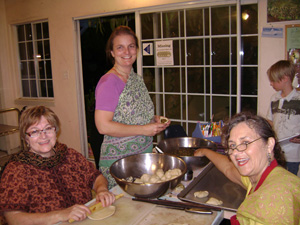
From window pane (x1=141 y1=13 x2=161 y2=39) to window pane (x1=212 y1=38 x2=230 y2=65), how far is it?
780mm

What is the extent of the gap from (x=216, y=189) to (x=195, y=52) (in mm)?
2253

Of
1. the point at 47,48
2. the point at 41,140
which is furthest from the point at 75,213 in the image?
the point at 47,48

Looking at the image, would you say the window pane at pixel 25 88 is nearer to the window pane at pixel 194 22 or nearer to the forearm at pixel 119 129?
the window pane at pixel 194 22

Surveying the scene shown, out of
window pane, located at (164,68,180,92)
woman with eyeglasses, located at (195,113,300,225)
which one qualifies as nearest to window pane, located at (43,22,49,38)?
window pane, located at (164,68,180,92)

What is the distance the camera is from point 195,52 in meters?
3.39

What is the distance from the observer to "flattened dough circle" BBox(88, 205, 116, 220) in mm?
1201

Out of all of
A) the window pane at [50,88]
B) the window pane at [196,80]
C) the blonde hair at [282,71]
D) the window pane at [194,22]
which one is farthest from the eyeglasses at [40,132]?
the window pane at [50,88]

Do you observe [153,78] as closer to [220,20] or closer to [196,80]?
[196,80]

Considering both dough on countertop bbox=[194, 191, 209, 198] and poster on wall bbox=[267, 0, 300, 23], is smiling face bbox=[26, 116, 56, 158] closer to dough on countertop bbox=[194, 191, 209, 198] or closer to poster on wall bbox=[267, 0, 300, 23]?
dough on countertop bbox=[194, 191, 209, 198]

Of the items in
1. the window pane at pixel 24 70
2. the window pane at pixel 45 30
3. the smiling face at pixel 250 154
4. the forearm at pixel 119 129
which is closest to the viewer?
the smiling face at pixel 250 154

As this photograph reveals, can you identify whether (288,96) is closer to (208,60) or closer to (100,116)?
(208,60)

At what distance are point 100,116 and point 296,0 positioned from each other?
94.3 inches

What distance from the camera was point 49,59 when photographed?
4727 mm

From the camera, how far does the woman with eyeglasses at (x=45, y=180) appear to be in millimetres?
1244
